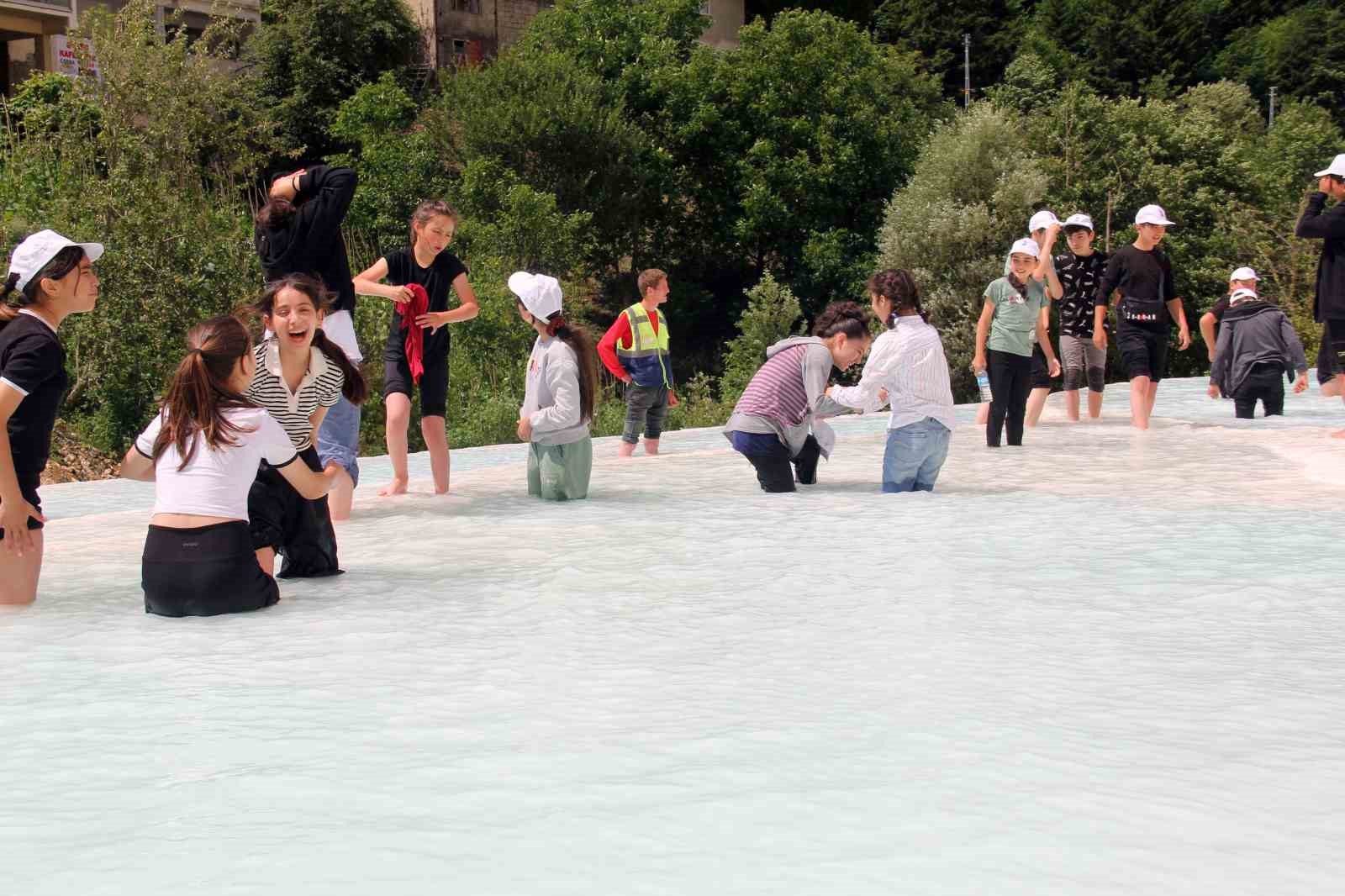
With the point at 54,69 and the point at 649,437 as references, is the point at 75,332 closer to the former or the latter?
the point at 649,437

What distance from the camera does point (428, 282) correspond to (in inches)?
352

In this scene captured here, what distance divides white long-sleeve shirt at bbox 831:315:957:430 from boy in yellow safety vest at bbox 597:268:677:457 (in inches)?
110

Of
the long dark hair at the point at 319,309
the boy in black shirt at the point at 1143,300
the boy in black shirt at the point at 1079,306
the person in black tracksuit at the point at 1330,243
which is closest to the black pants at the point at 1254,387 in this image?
the boy in black shirt at the point at 1079,306

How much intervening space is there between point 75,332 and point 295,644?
12806 millimetres

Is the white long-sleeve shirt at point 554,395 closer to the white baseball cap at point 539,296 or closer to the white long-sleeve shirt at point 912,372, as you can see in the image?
the white baseball cap at point 539,296

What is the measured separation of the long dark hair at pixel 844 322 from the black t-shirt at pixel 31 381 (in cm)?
465

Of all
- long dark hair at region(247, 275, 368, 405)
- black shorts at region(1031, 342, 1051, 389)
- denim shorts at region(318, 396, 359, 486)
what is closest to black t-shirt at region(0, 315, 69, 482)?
long dark hair at region(247, 275, 368, 405)

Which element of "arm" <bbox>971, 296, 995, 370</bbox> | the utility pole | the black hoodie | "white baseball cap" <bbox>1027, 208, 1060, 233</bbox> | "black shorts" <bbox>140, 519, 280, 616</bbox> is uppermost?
the utility pole

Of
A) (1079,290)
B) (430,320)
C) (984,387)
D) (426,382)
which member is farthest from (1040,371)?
(430,320)

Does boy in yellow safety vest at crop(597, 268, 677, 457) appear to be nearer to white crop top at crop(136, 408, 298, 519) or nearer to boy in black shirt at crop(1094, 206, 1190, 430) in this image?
boy in black shirt at crop(1094, 206, 1190, 430)

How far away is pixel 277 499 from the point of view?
6348mm

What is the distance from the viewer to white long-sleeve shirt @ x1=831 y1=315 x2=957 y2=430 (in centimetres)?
919

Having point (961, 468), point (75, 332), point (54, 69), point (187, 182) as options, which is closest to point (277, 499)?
point (961, 468)

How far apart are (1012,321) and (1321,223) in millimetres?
2253
